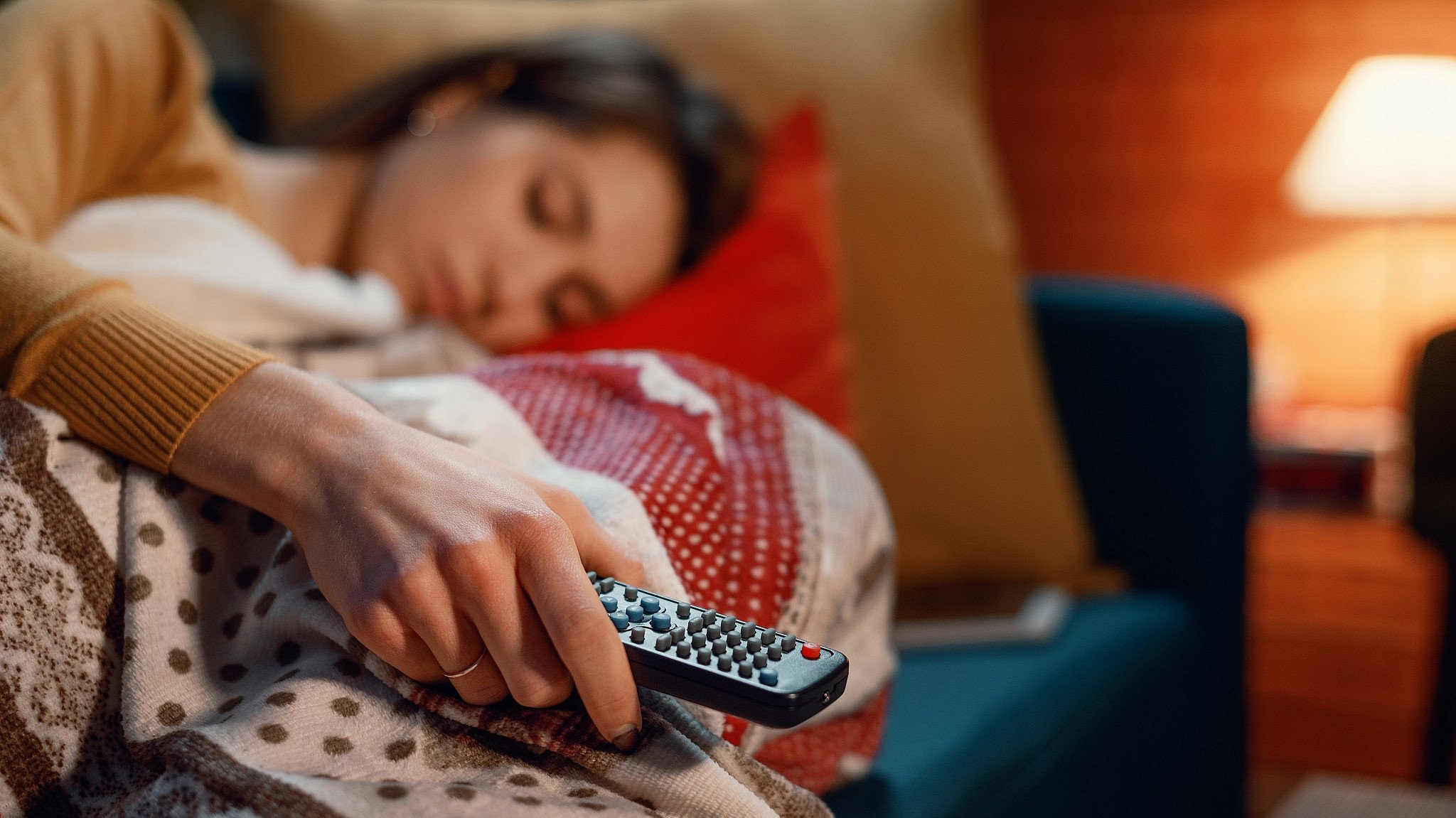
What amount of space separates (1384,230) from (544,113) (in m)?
1.39

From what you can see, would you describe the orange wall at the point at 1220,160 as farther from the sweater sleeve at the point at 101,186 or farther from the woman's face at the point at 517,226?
the sweater sleeve at the point at 101,186

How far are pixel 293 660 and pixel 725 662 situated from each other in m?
0.19

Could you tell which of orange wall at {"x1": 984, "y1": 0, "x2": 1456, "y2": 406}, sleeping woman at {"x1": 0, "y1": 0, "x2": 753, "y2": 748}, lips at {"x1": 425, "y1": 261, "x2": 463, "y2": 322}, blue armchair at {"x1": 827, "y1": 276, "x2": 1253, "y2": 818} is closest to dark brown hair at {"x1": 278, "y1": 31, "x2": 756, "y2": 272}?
sleeping woman at {"x1": 0, "y1": 0, "x2": 753, "y2": 748}

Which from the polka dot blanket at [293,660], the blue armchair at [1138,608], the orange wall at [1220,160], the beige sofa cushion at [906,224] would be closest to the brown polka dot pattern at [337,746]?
the polka dot blanket at [293,660]

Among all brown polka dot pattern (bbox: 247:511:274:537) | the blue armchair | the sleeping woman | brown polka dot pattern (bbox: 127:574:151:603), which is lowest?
the blue armchair

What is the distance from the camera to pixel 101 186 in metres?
0.93

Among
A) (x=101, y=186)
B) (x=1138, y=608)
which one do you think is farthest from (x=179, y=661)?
(x=1138, y=608)

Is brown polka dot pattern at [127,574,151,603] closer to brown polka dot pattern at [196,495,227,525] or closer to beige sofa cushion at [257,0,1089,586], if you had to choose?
brown polka dot pattern at [196,495,227,525]

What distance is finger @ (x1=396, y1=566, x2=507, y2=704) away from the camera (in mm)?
432

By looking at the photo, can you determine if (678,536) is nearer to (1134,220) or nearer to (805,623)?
(805,623)

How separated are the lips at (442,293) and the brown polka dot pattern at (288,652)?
60cm

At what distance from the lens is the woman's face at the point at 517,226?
1.06 meters

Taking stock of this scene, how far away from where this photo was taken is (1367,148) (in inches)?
63.6

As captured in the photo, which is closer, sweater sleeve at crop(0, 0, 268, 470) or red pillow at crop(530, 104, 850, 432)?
sweater sleeve at crop(0, 0, 268, 470)
